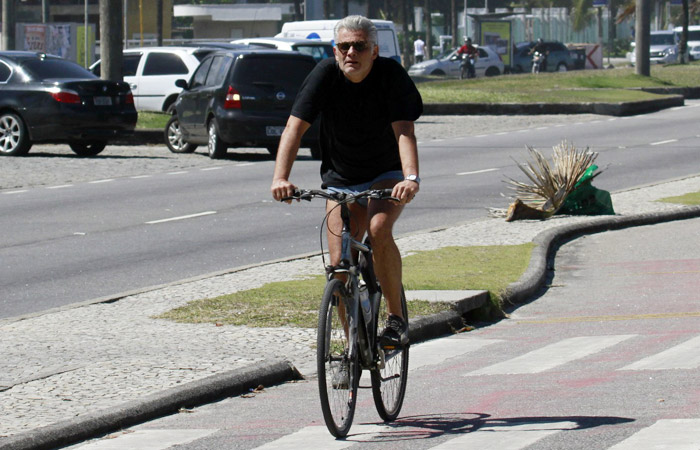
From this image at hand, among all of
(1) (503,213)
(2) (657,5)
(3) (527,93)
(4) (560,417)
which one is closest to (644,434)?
(4) (560,417)

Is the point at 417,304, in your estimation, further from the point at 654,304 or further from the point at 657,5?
the point at 657,5

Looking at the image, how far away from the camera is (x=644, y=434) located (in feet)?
19.0

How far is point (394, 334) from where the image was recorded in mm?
6438

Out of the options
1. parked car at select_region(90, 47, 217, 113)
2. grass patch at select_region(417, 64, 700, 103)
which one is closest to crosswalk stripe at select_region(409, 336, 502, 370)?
parked car at select_region(90, 47, 217, 113)

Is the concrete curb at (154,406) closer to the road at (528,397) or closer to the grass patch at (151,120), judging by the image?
the road at (528,397)

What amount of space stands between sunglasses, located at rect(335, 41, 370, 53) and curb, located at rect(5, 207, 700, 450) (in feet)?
6.05

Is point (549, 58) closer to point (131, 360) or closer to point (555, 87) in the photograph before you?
point (555, 87)

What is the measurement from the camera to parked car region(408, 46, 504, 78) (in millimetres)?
58500

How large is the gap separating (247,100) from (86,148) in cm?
342

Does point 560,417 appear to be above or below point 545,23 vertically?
below

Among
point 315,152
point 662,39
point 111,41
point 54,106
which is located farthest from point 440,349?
point 662,39

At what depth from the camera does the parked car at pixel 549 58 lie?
212 feet

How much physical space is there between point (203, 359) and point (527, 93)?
30.8 m

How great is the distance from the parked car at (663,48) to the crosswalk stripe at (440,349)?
60.4 m
